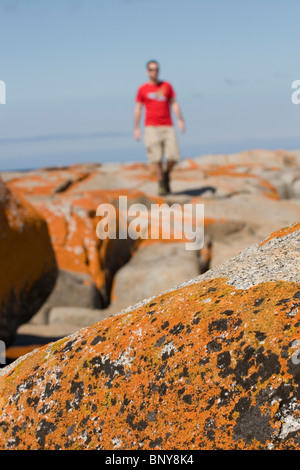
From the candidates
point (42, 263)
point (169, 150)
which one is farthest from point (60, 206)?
point (169, 150)

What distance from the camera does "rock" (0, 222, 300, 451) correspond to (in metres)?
1.70

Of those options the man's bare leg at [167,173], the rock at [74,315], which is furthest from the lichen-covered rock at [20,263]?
the man's bare leg at [167,173]

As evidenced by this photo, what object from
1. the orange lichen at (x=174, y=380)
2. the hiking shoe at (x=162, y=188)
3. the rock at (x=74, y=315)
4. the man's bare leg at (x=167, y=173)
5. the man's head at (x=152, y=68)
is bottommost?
the rock at (x=74, y=315)

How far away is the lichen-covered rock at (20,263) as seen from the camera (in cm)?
507

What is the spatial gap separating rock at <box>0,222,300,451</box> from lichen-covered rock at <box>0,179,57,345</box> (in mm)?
2840

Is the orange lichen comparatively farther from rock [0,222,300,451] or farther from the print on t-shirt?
the print on t-shirt

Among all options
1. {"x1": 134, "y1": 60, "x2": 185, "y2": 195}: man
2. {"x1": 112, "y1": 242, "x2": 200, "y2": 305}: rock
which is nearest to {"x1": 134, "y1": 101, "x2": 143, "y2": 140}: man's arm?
{"x1": 134, "y1": 60, "x2": 185, "y2": 195}: man

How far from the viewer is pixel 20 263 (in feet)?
17.0

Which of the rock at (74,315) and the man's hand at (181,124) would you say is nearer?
the rock at (74,315)

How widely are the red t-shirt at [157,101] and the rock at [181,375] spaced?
9.75 m

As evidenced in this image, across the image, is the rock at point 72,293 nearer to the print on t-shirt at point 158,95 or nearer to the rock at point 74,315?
the rock at point 74,315

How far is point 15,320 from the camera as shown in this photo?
5242 millimetres

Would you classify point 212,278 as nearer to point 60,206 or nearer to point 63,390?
point 63,390
